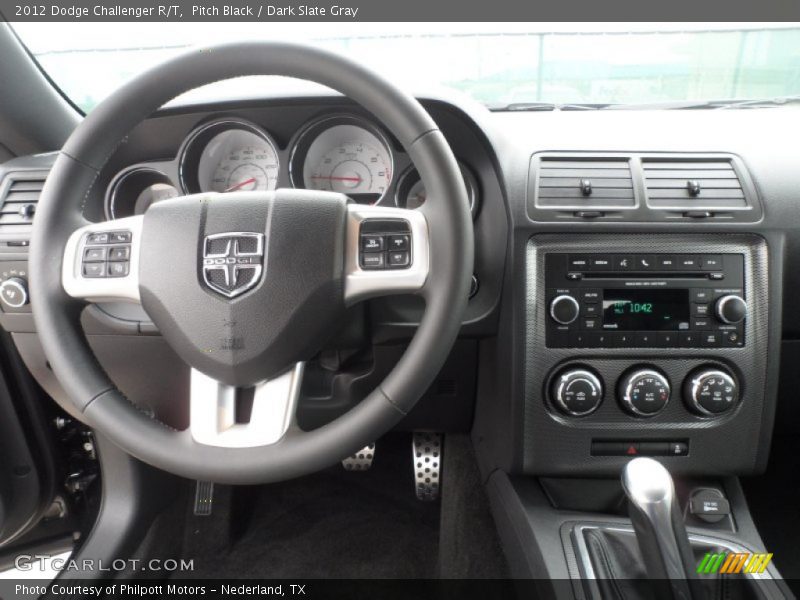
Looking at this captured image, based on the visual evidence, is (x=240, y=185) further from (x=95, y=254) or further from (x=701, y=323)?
(x=701, y=323)

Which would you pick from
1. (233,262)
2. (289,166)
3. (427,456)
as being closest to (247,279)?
(233,262)

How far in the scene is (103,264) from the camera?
984 mm

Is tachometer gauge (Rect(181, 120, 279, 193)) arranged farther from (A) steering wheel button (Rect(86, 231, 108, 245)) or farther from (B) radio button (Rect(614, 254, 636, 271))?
(B) radio button (Rect(614, 254, 636, 271))

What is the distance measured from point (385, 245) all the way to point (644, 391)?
0.63m

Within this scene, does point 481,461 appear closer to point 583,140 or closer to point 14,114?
point 583,140

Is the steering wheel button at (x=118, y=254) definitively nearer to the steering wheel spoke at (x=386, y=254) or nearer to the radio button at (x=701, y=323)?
the steering wheel spoke at (x=386, y=254)

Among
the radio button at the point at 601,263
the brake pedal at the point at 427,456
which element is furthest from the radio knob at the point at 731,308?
the brake pedal at the point at 427,456

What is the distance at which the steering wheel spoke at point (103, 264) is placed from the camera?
0.98 metres

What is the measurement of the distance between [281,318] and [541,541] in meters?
0.66

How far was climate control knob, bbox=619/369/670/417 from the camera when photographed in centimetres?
121

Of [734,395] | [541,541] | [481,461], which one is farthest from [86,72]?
[734,395]

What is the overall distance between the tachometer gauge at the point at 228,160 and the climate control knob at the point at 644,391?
0.86 m

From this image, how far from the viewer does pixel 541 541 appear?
3.80 feet

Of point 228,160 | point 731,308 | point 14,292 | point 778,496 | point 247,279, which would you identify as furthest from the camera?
point 778,496
